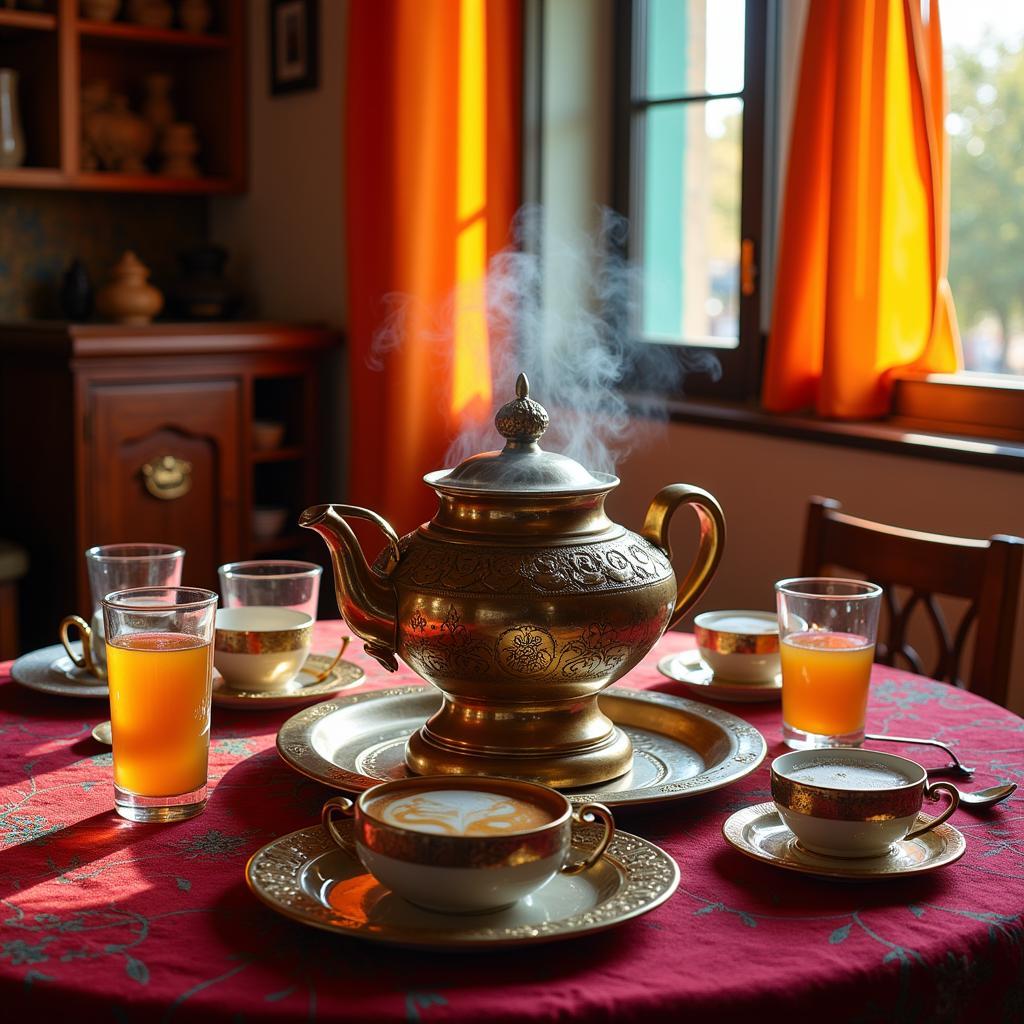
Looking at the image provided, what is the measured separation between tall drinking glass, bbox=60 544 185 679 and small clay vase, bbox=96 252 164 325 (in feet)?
6.74

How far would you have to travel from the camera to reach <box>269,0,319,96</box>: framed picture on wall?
134 inches

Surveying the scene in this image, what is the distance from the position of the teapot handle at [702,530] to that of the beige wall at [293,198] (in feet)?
7.89

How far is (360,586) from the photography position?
42.4 inches

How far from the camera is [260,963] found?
0.77 m

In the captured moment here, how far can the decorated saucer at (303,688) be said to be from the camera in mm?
1303

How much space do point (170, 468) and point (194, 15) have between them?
50.7 inches

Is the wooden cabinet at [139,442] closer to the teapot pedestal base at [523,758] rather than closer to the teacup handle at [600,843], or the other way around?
the teapot pedestal base at [523,758]

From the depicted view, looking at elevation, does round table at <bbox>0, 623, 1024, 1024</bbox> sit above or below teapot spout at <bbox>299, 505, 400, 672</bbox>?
below

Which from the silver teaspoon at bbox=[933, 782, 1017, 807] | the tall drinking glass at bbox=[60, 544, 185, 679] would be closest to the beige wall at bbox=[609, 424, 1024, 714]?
the silver teaspoon at bbox=[933, 782, 1017, 807]

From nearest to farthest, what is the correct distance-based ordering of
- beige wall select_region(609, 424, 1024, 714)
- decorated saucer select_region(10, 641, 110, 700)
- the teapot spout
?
1. the teapot spout
2. decorated saucer select_region(10, 641, 110, 700)
3. beige wall select_region(609, 424, 1024, 714)

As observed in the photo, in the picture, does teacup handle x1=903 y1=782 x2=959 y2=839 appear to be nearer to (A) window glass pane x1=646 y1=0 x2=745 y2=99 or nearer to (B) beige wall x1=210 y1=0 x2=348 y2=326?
(A) window glass pane x1=646 y1=0 x2=745 y2=99

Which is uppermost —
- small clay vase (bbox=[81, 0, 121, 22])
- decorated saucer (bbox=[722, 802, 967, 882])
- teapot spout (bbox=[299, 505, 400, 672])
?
small clay vase (bbox=[81, 0, 121, 22])

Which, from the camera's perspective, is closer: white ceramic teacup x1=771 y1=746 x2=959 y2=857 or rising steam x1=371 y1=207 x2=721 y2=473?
white ceramic teacup x1=771 y1=746 x2=959 y2=857

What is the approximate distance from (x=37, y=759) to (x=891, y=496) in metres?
1.63
